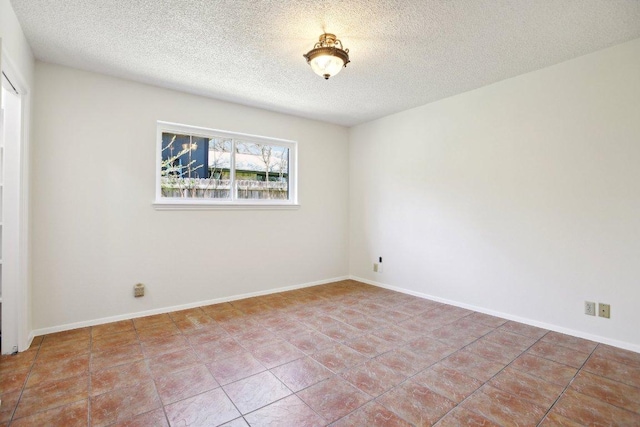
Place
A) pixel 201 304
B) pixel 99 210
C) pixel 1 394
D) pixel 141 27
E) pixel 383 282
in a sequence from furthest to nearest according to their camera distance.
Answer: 1. pixel 383 282
2. pixel 201 304
3. pixel 99 210
4. pixel 141 27
5. pixel 1 394

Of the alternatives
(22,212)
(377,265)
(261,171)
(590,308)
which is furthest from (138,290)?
(590,308)

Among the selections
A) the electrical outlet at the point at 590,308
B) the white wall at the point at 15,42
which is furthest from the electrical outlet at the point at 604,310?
the white wall at the point at 15,42

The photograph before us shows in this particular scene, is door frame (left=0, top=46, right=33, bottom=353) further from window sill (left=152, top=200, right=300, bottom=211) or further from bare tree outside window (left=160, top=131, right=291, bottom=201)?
bare tree outside window (left=160, top=131, right=291, bottom=201)

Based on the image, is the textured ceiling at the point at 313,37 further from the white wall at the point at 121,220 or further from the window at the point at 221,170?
the window at the point at 221,170

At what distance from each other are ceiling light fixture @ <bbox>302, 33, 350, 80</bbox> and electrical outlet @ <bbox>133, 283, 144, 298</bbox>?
2.75 metres

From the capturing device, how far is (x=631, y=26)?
229 cm

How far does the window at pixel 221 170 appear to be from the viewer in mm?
3555

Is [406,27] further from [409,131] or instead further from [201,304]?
[201,304]

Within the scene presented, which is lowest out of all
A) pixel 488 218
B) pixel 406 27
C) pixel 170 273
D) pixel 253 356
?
pixel 253 356

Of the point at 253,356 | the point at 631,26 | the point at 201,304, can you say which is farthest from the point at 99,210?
the point at 631,26

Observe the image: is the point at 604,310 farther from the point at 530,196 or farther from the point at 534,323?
the point at 530,196

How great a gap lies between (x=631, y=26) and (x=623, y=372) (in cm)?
248

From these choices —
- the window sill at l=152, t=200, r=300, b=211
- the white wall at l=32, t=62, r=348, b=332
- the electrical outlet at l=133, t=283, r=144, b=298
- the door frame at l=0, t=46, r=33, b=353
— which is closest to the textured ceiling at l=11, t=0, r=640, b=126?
the white wall at l=32, t=62, r=348, b=332

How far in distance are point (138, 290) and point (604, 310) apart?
4310 mm
